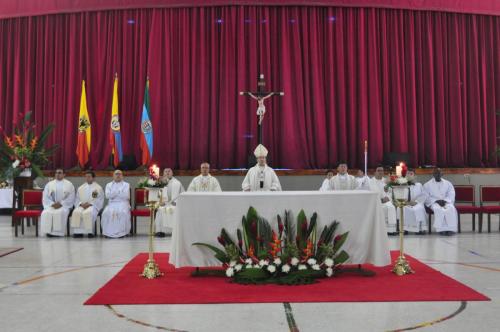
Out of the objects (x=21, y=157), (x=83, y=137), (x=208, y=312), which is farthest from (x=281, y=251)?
(x=83, y=137)

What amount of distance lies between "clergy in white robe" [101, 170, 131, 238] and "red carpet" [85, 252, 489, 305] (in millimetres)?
4596

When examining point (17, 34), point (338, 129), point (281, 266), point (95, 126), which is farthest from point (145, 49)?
point (281, 266)

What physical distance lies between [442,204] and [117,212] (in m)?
6.76

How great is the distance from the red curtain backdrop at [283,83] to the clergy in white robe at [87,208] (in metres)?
3.86

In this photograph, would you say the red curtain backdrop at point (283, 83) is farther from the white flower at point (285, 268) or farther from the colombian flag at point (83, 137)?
the white flower at point (285, 268)

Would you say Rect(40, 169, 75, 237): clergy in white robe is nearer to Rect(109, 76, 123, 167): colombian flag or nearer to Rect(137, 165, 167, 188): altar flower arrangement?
Rect(109, 76, 123, 167): colombian flag

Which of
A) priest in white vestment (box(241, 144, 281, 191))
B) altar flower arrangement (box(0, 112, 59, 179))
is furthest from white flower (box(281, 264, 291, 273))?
altar flower arrangement (box(0, 112, 59, 179))

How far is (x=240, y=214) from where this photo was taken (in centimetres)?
673

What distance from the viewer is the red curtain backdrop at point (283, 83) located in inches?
627

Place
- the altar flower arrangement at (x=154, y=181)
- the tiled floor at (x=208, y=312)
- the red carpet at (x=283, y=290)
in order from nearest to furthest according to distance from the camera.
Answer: the tiled floor at (x=208, y=312), the red carpet at (x=283, y=290), the altar flower arrangement at (x=154, y=181)

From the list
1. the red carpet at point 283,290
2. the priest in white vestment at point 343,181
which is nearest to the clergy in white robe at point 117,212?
the priest in white vestment at point 343,181

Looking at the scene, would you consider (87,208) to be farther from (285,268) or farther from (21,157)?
(285,268)

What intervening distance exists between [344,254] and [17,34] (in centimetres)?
1380

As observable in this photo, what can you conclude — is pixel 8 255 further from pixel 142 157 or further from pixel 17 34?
pixel 17 34
